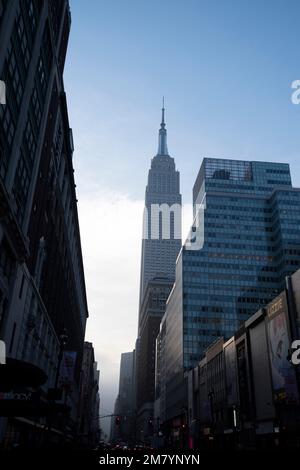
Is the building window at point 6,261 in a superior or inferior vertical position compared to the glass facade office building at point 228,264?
inferior

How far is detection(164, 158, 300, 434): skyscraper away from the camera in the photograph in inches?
5428

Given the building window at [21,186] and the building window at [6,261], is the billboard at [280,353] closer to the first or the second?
the building window at [6,261]

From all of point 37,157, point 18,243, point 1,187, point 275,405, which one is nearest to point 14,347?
point 18,243

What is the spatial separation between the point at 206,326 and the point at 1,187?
11166 centimetres

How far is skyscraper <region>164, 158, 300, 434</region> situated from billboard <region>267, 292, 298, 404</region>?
78.5 meters

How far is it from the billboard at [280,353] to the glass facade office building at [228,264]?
80.2 meters

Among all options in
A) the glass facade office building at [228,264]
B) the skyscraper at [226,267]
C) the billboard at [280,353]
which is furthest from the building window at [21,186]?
the glass facade office building at [228,264]

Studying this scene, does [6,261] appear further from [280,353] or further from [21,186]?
[280,353]

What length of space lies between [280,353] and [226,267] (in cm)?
9589

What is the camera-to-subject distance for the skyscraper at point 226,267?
137875 mm

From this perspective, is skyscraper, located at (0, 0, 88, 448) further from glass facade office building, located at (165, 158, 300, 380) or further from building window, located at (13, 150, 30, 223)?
glass facade office building, located at (165, 158, 300, 380)

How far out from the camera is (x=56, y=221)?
6662 centimetres

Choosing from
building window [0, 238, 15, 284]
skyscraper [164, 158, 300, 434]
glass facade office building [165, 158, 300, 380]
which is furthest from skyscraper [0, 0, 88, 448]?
glass facade office building [165, 158, 300, 380]

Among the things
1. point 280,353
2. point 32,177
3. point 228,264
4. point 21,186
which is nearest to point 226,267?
point 228,264
